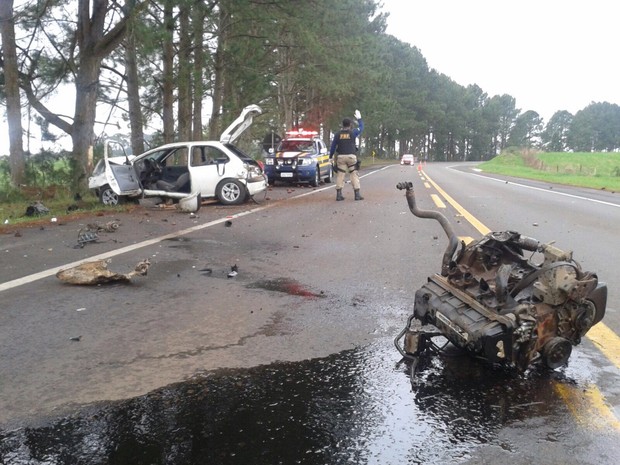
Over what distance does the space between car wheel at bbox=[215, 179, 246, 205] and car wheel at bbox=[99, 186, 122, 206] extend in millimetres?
2437

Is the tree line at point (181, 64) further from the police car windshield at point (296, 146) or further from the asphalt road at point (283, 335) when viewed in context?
the asphalt road at point (283, 335)

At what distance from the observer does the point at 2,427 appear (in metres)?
2.75

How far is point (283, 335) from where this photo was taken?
415 cm

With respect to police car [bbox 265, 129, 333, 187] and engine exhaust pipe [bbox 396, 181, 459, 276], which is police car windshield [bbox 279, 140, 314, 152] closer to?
police car [bbox 265, 129, 333, 187]

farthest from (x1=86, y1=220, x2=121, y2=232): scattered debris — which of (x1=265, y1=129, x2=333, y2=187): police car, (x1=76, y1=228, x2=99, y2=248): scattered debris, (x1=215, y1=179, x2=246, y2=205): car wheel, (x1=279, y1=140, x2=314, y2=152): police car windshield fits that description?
(x1=279, y1=140, x2=314, y2=152): police car windshield

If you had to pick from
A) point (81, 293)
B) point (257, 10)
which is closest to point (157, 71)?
point (257, 10)

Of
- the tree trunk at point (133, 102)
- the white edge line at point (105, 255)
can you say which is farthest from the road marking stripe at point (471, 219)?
the tree trunk at point (133, 102)

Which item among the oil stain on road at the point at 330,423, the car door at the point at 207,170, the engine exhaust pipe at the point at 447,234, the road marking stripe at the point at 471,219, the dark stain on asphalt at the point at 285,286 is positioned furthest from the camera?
the car door at the point at 207,170

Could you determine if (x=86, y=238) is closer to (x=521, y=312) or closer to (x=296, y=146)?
(x=521, y=312)

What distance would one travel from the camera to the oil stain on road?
8.20 feet

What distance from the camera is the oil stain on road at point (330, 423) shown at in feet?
8.20

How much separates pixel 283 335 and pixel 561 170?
4541 cm

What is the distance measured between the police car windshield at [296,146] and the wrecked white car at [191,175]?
832 centimetres

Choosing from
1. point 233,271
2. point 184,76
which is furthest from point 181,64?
point 233,271
